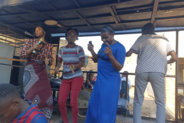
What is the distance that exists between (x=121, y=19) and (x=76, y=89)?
1.88 metres

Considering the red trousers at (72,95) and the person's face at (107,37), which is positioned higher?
the person's face at (107,37)

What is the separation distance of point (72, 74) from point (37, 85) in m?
0.64

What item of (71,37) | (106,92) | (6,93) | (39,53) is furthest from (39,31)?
(6,93)

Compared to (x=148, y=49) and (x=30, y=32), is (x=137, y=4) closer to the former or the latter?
(x=148, y=49)

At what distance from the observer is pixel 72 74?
245 centimetres

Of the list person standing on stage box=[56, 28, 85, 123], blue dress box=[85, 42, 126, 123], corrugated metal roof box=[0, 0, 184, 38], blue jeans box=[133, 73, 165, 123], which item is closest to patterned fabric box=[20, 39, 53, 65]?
person standing on stage box=[56, 28, 85, 123]

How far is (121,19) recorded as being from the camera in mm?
3107

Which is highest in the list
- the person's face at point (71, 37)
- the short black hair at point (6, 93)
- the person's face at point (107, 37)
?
the person's face at point (71, 37)

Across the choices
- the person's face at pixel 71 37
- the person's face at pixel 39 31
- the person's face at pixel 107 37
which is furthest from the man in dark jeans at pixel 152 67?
the person's face at pixel 39 31

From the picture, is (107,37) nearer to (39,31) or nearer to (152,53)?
(152,53)

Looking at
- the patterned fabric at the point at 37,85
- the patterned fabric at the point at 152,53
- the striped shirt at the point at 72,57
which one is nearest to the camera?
the patterned fabric at the point at 152,53

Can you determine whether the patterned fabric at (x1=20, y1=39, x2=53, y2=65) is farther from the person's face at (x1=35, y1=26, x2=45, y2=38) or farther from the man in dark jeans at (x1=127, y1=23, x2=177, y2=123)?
the man in dark jeans at (x1=127, y1=23, x2=177, y2=123)

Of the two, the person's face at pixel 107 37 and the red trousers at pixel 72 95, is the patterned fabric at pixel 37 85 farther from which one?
the person's face at pixel 107 37

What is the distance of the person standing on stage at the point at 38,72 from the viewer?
91.7 inches
